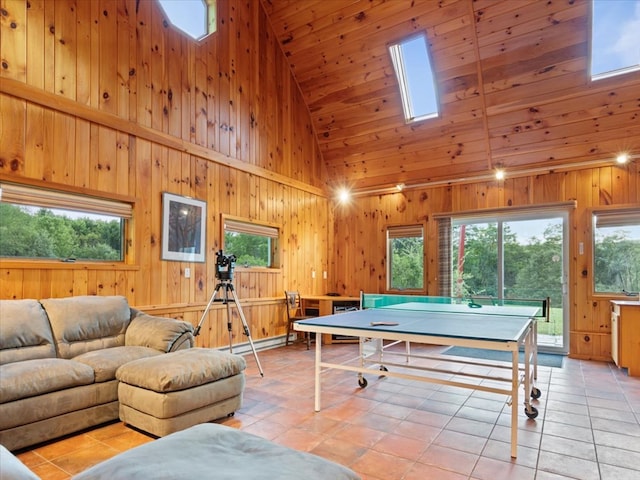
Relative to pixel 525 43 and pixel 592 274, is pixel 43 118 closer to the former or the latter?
pixel 525 43

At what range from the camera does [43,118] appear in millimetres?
3291

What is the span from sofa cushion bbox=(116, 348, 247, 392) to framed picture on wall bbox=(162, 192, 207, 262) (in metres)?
1.66

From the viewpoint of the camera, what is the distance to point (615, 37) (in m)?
4.19

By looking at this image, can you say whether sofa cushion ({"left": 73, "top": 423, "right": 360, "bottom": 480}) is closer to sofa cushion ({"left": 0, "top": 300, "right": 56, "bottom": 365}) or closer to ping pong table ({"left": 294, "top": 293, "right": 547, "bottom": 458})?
ping pong table ({"left": 294, "top": 293, "right": 547, "bottom": 458})

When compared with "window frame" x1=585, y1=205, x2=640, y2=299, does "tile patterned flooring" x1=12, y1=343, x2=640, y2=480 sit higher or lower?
lower

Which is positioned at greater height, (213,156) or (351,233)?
(213,156)

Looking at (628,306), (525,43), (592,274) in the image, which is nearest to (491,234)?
(592,274)

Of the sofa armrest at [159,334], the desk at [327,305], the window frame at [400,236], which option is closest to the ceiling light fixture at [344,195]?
the window frame at [400,236]

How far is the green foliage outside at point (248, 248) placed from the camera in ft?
16.8

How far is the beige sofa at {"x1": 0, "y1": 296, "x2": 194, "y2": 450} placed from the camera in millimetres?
2357

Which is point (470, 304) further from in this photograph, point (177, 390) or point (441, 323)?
point (177, 390)

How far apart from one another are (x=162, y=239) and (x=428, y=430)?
3.27 metres

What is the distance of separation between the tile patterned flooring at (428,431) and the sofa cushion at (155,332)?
66 centimetres

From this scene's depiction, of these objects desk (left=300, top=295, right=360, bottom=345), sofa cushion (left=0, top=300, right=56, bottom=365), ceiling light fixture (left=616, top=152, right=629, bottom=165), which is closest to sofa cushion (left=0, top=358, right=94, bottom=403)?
sofa cushion (left=0, top=300, right=56, bottom=365)
